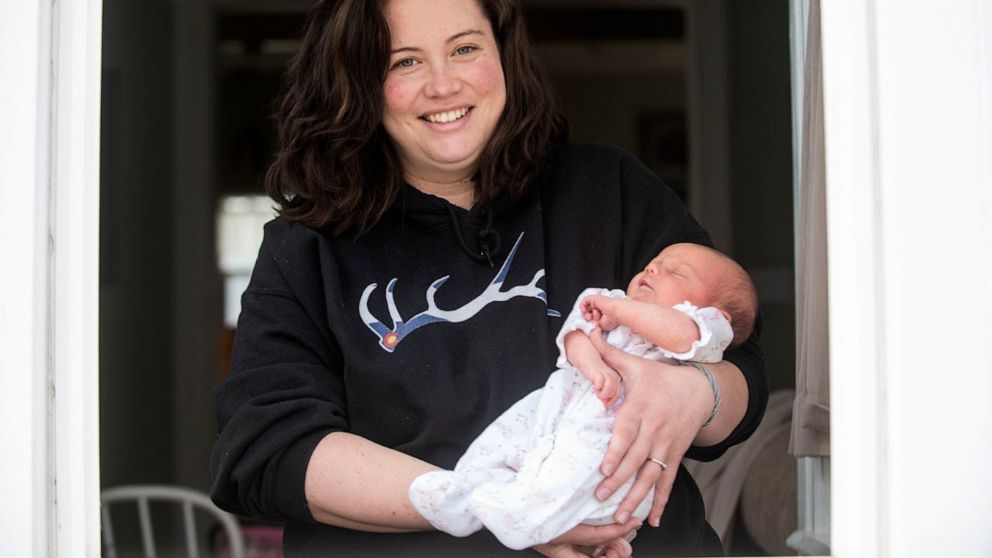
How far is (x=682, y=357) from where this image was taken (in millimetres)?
1433

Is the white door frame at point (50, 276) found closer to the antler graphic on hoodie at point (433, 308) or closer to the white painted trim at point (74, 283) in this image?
the white painted trim at point (74, 283)

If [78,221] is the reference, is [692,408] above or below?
below

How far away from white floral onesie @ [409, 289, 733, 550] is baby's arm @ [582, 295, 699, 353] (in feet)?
0.04

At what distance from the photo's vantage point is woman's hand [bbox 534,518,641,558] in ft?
4.58

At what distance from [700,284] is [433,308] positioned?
1.36 ft

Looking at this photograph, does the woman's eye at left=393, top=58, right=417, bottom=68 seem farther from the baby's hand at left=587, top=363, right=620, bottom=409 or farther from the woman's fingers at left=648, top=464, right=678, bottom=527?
the woman's fingers at left=648, top=464, right=678, bottom=527

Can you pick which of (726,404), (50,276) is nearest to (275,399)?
(50,276)

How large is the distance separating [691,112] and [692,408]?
2836 millimetres

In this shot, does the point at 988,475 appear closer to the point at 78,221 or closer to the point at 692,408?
the point at 692,408

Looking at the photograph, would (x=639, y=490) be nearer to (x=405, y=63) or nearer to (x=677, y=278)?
(x=677, y=278)

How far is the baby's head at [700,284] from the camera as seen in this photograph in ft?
4.92

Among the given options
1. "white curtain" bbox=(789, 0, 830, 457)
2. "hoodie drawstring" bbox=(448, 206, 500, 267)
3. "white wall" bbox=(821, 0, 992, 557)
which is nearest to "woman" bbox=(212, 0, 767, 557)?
"hoodie drawstring" bbox=(448, 206, 500, 267)

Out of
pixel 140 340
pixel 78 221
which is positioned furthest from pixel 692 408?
pixel 140 340

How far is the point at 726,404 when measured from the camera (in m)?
1.51
